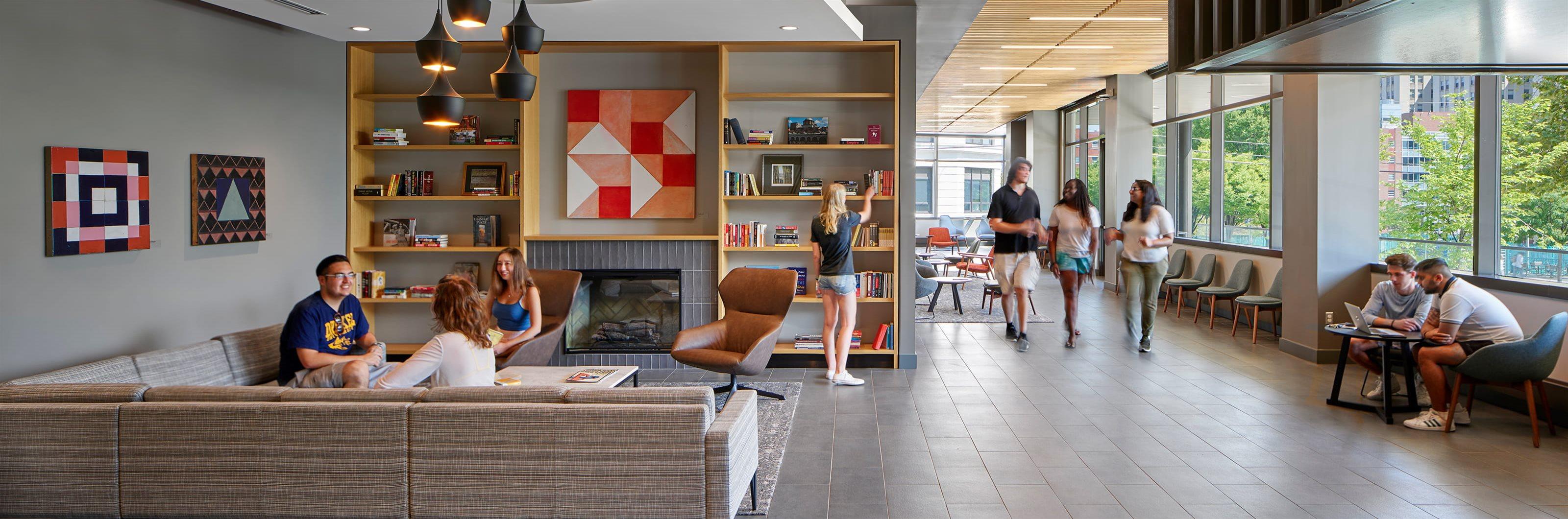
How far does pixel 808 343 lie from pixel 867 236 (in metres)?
0.94

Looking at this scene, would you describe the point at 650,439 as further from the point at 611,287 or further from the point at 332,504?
the point at 611,287

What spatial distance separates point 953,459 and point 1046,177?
560 inches

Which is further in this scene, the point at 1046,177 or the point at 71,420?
the point at 1046,177

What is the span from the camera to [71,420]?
10.8 ft

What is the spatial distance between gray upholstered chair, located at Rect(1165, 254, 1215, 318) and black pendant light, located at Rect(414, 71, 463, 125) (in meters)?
8.30

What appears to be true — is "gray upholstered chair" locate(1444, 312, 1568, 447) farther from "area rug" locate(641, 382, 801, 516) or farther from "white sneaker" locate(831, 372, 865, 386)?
"area rug" locate(641, 382, 801, 516)

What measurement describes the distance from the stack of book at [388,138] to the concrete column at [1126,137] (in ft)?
30.4

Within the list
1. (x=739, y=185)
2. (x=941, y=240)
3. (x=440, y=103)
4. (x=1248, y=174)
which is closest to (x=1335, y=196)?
(x=1248, y=174)

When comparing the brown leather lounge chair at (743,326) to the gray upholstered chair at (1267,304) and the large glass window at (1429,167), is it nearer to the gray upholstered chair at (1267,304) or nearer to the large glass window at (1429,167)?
the gray upholstered chair at (1267,304)

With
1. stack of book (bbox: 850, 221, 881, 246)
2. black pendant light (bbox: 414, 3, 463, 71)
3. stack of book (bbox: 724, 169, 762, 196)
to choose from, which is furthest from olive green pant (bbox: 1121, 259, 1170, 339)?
black pendant light (bbox: 414, 3, 463, 71)

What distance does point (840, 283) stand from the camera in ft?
21.5

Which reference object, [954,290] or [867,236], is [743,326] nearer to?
[867,236]

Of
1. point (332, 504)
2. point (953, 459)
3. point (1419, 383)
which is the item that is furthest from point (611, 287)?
point (1419, 383)

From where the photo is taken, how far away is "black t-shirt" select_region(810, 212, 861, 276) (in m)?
6.48
